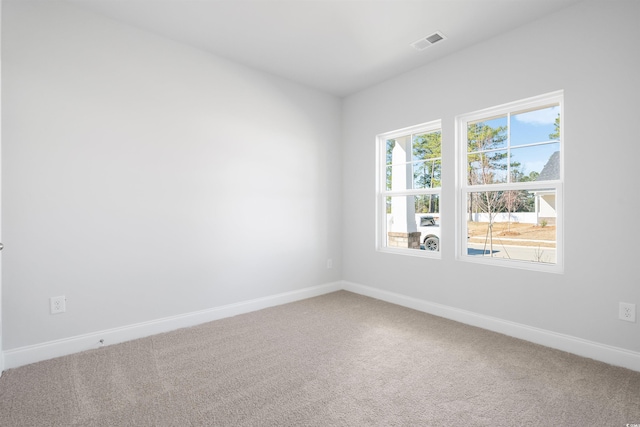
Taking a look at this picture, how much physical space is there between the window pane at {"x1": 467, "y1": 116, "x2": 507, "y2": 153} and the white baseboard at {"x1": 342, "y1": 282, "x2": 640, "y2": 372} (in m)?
1.59

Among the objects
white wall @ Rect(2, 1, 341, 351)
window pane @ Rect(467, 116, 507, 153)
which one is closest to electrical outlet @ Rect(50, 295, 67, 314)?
white wall @ Rect(2, 1, 341, 351)

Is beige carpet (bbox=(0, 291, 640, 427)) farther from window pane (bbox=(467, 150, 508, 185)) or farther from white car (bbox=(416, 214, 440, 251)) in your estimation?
window pane (bbox=(467, 150, 508, 185))

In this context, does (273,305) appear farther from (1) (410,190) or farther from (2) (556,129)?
(2) (556,129)

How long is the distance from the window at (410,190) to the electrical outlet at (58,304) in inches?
122

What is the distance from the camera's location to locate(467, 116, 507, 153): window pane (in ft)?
9.55

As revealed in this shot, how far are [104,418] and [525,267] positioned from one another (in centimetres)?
312

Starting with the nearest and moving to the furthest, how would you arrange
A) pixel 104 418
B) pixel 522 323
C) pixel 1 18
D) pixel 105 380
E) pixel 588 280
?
pixel 104 418 → pixel 105 380 → pixel 1 18 → pixel 588 280 → pixel 522 323

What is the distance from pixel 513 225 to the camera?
2848 mm

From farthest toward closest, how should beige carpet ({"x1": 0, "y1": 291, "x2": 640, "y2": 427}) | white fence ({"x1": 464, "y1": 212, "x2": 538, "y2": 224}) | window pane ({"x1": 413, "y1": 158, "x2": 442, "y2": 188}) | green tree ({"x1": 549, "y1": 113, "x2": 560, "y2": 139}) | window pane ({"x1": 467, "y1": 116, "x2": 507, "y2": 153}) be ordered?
window pane ({"x1": 413, "y1": 158, "x2": 442, "y2": 188}) → window pane ({"x1": 467, "y1": 116, "x2": 507, "y2": 153}) → white fence ({"x1": 464, "y1": 212, "x2": 538, "y2": 224}) → green tree ({"x1": 549, "y1": 113, "x2": 560, "y2": 139}) → beige carpet ({"x1": 0, "y1": 291, "x2": 640, "y2": 427})

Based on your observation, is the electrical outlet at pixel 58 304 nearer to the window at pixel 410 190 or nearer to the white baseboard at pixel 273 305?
the white baseboard at pixel 273 305

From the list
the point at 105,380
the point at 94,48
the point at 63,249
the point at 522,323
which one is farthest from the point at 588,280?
the point at 94,48

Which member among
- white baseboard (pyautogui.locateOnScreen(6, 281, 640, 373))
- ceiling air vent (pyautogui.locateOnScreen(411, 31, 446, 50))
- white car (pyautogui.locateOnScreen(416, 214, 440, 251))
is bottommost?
white baseboard (pyautogui.locateOnScreen(6, 281, 640, 373))

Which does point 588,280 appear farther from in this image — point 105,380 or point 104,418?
point 105,380

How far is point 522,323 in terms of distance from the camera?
2.68 metres
